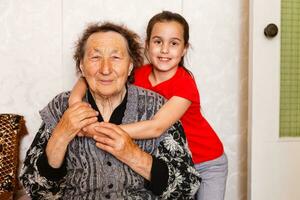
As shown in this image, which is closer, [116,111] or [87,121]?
[87,121]

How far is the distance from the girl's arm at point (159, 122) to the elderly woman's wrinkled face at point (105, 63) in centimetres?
17

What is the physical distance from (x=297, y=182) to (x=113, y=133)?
1.11 m

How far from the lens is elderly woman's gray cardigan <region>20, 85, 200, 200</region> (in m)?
1.60

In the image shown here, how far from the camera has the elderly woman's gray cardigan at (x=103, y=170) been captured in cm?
160

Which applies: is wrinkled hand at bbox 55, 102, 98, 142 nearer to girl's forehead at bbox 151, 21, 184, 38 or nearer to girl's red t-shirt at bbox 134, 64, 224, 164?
girl's red t-shirt at bbox 134, 64, 224, 164

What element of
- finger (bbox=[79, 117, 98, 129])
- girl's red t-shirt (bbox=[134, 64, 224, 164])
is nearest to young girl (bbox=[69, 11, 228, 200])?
girl's red t-shirt (bbox=[134, 64, 224, 164])

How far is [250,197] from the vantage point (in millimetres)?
2092

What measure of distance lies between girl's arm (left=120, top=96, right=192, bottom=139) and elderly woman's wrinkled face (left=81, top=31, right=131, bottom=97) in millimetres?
172

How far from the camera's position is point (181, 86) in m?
1.81

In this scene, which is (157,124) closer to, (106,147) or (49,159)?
(106,147)

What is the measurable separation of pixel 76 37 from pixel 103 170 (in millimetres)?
809

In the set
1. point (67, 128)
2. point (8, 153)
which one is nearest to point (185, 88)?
point (67, 128)

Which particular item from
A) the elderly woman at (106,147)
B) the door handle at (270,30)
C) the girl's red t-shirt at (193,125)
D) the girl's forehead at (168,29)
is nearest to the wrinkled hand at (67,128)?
the elderly woman at (106,147)

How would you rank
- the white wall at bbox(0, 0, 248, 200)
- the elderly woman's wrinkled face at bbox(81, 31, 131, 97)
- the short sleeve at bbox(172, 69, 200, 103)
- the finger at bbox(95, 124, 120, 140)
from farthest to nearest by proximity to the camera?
1. the white wall at bbox(0, 0, 248, 200)
2. the short sleeve at bbox(172, 69, 200, 103)
3. the elderly woman's wrinkled face at bbox(81, 31, 131, 97)
4. the finger at bbox(95, 124, 120, 140)
